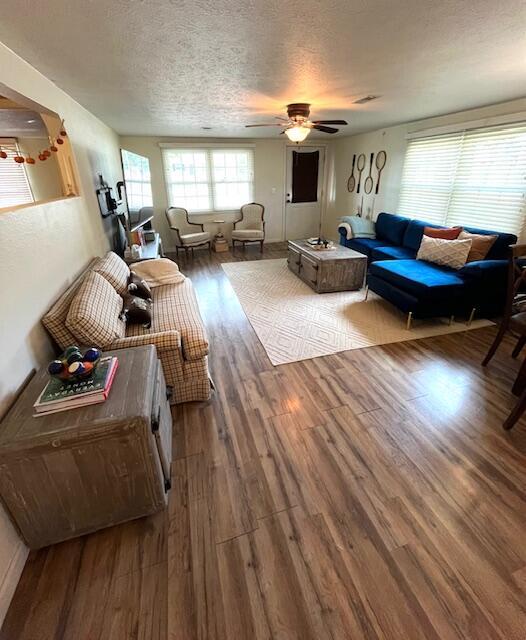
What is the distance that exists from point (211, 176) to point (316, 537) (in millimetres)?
6694

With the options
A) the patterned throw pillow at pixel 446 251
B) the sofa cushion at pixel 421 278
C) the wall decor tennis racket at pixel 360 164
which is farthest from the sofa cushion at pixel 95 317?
the wall decor tennis racket at pixel 360 164

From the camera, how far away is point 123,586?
1243 millimetres

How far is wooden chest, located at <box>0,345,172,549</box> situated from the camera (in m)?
1.21

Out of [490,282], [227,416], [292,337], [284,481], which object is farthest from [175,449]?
[490,282]

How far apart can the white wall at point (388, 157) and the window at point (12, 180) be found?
5.25 metres

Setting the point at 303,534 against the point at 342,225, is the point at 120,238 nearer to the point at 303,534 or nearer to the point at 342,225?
the point at 342,225

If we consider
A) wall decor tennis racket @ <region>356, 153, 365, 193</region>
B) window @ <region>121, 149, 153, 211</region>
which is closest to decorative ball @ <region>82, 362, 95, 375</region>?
window @ <region>121, 149, 153, 211</region>

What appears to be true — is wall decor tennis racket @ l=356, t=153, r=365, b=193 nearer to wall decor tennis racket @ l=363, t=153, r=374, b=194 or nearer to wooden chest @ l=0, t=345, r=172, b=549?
wall decor tennis racket @ l=363, t=153, r=374, b=194

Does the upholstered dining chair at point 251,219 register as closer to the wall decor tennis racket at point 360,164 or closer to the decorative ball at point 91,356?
the wall decor tennis racket at point 360,164

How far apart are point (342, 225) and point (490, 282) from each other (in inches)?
108

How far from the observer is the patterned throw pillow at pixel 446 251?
3451 millimetres

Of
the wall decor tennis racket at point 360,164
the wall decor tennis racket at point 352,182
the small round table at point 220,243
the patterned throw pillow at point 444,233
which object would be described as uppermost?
the wall decor tennis racket at point 360,164

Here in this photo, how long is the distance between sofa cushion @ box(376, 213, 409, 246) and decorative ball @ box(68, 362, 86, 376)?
474cm

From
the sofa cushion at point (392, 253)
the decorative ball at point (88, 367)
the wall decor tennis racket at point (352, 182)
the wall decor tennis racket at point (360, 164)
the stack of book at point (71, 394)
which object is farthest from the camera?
the wall decor tennis racket at point (352, 182)
